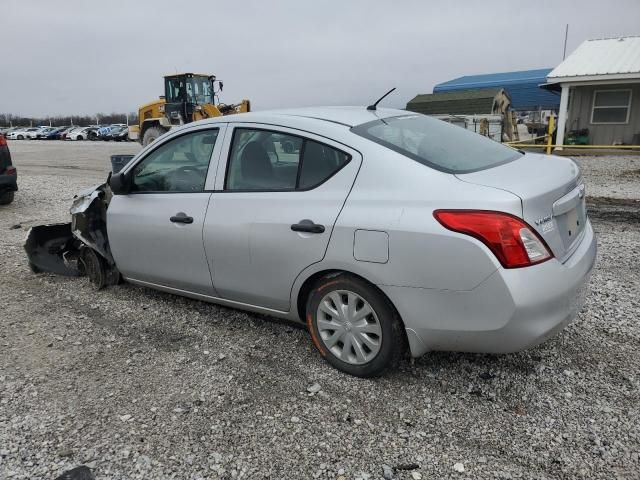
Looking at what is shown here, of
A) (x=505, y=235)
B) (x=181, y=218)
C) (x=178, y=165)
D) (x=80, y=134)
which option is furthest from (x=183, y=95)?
(x=80, y=134)

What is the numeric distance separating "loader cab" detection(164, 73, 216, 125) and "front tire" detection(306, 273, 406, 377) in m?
17.3

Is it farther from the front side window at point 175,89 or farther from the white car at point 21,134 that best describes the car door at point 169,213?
the white car at point 21,134

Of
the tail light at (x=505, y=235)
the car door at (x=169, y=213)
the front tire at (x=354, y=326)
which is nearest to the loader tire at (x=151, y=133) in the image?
the car door at (x=169, y=213)

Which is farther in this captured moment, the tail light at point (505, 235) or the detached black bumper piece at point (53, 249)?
the detached black bumper piece at point (53, 249)

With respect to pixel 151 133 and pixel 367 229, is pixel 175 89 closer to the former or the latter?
pixel 151 133

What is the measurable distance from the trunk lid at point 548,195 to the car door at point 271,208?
78 cm

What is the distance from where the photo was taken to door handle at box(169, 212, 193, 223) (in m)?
3.67

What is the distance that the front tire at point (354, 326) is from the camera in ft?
9.56

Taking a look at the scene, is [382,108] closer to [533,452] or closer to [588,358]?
[588,358]

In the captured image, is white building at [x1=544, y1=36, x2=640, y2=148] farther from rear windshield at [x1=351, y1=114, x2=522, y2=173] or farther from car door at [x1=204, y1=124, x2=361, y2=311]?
car door at [x1=204, y1=124, x2=361, y2=311]

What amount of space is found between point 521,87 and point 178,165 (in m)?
42.3

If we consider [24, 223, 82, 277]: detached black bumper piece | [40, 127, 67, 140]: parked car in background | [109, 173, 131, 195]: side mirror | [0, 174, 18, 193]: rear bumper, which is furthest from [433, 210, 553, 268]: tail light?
[40, 127, 67, 140]: parked car in background

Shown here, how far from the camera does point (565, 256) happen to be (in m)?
2.76

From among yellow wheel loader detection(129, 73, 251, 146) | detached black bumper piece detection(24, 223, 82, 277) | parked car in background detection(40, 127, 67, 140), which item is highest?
yellow wheel loader detection(129, 73, 251, 146)
